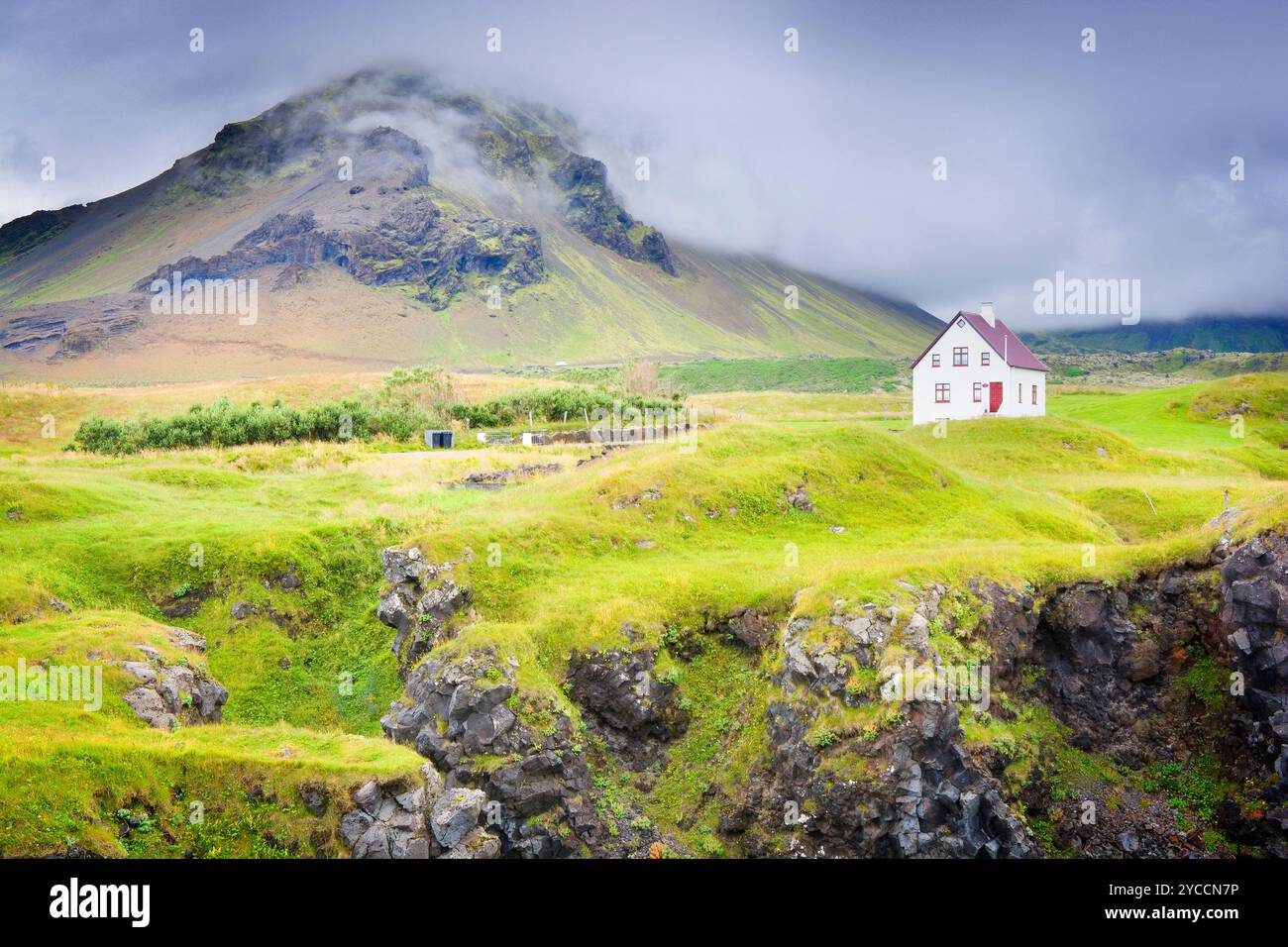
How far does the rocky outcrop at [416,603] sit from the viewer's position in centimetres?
3891

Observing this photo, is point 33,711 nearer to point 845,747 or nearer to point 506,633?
point 506,633

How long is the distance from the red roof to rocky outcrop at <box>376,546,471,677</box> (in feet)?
200

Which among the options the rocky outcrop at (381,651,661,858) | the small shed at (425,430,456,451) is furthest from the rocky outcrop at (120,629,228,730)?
the small shed at (425,430,456,451)

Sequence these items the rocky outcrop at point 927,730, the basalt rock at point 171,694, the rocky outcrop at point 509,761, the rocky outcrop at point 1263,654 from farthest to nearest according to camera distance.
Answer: the rocky outcrop at point 1263,654 < the rocky outcrop at point 927,730 < the rocky outcrop at point 509,761 < the basalt rock at point 171,694

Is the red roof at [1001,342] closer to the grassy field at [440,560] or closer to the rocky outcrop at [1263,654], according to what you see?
the grassy field at [440,560]

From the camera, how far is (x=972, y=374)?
9056cm

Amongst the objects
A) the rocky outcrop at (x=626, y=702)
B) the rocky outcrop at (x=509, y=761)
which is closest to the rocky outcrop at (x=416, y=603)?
the rocky outcrop at (x=509, y=761)

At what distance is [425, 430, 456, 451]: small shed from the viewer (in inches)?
3209

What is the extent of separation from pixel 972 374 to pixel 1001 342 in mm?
4465

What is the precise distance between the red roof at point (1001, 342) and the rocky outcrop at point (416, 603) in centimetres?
6093

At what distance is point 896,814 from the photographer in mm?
30906

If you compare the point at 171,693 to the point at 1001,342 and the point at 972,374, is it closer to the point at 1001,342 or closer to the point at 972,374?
the point at 972,374

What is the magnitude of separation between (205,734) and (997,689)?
27437 millimetres
